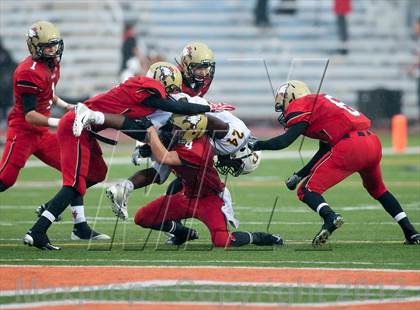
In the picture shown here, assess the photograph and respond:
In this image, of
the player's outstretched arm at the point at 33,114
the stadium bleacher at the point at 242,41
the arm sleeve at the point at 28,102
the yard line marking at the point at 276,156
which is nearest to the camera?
the player's outstretched arm at the point at 33,114

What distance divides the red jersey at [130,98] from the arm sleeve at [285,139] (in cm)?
87

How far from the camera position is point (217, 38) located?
26.5m

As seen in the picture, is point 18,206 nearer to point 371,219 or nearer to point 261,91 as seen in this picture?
point 371,219

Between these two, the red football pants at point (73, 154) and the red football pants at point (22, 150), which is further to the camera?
the red football pants at point (22, 150)

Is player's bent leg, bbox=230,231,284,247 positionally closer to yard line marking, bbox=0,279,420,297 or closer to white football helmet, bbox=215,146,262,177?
white football helmet, bbox=215,146,262,177

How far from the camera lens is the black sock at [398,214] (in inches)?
360

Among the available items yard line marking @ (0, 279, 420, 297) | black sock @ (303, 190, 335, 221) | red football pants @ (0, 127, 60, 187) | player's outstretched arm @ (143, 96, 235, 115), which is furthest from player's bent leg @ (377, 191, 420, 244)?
red football pants @ (0, 127, 60, 187)

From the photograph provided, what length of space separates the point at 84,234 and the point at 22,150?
919 millimetres

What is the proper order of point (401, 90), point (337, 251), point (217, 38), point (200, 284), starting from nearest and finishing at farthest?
point (200, 284)
point (337, 251)
point (401, 90)
point (217, 38)

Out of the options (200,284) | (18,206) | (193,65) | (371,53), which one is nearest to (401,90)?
(371,53)

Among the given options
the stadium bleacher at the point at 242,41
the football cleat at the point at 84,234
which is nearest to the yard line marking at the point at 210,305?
the football cleat at the point at 84,234

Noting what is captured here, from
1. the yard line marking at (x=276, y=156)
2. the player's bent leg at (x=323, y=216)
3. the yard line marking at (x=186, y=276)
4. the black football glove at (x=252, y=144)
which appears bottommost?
the yard line marking at (x=276, y=156)

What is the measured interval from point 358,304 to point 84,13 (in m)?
21.3

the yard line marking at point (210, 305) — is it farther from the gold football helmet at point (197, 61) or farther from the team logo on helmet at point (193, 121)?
the gold football helmet at point (197, 61)
